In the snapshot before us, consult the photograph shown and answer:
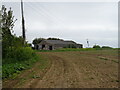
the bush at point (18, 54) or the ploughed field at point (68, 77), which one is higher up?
the bush at point (18, 54)

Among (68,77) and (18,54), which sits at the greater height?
(18,54)

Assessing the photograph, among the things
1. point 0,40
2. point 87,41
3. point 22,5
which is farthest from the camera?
point 87,41

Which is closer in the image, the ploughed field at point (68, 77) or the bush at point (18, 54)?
the ploughed field at point (68, 77)

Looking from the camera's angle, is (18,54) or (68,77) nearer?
(68,77)

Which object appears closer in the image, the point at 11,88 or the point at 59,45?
the point at 11,88

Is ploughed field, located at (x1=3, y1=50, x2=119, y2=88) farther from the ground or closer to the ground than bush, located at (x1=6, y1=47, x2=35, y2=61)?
closer to the ground

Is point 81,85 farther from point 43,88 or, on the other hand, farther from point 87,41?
point 87,41

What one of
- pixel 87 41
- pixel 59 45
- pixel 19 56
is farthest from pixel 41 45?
pixel 19 56

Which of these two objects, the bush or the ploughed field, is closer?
the ploughed field

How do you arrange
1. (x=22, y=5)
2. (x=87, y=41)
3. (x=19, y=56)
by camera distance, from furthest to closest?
(x=87, y=41), (x=22, y=5), (x=19, y=56)

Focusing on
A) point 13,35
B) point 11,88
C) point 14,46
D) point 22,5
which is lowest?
point 11,88

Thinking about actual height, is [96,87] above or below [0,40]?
below

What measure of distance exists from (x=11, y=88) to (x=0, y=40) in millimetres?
8266

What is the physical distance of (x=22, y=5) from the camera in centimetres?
2461
